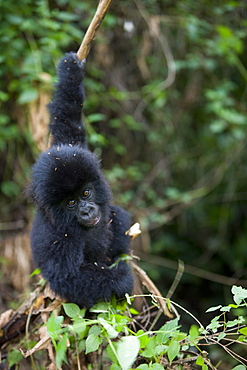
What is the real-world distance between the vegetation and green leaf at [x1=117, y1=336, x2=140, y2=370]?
99.8 inches

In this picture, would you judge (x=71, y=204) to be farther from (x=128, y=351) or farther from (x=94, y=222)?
(x=128, y=351)

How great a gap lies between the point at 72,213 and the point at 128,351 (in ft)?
4.28

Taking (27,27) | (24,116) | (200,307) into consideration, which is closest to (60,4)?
(27,27)

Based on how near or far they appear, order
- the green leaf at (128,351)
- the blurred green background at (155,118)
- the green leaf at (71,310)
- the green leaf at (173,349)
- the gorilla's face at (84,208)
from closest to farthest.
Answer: the green leaf at (128,351), the green leaf at (173,349), the green leaf at (71,310), the gorilla's face at (84,208), the blurred green background at (155,118)

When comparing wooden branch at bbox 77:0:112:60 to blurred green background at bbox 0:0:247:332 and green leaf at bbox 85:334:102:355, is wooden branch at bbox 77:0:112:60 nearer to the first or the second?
blurred green background at bbox 0:0:247:332

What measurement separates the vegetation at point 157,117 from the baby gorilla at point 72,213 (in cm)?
79

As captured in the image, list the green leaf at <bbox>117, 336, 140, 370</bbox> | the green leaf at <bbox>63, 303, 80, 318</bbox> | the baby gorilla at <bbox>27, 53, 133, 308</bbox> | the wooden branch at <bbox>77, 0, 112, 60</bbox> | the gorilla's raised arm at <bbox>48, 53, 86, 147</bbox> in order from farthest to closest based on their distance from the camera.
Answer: the gorilla's raised arm at <bbox>48, 53, 86, 147</bbox>
the baby gorilla at <bbox>27, 53, 133, 308</bbox>
the wooden branch at <bbox>77, 0, 112, 60</bbox>
the green leaf at <bbox>63, 303, 80, 318</bbox>
the green leaf at <bbox>117, 336, 140, 370</bbox>

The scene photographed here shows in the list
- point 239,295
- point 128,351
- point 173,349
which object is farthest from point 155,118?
point 128,351

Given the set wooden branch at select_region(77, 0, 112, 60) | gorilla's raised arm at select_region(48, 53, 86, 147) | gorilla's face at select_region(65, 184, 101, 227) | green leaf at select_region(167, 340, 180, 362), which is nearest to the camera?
green leaf at select_region(167, 340, 180, 362)

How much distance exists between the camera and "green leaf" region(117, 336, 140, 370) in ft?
5.28

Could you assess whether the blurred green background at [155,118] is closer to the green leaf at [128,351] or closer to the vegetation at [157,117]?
the vegetation at [157,117]

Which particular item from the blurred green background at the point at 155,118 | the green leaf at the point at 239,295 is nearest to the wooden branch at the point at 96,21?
the blurred green background at the point at 155,118

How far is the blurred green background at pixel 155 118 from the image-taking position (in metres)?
4.47

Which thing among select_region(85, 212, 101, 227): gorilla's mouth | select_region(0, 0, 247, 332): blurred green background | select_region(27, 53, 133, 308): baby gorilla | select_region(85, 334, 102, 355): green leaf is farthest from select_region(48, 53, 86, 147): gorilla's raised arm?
select_region(85, 334, 102, 355): green leaf
